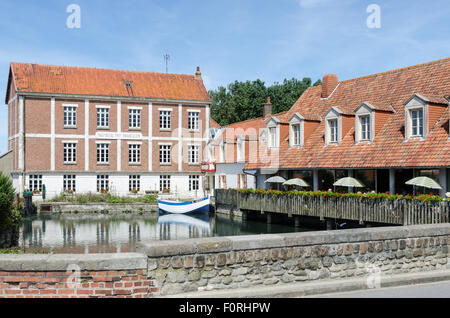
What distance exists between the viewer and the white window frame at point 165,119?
4591 centimetres

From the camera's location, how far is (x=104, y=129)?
44.0 meters

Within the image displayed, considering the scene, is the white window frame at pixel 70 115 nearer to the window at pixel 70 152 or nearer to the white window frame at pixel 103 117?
the window at pixel 70 152

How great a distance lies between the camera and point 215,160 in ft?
149

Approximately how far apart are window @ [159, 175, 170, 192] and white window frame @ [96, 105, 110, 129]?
6897mm

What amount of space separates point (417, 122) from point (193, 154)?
2843 centimetres

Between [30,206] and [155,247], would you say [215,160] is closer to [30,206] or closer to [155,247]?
[30,206]

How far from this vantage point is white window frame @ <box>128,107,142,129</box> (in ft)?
147

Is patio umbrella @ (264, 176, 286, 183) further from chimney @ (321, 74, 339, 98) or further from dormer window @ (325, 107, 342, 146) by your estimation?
chimney @ (321, 74, 339, 98)

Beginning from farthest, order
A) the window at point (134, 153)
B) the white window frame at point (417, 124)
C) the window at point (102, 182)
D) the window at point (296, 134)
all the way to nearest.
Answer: the window at point (134, 153), the window at point (102, 182), the window at point (296, 134), the white window frame at point (417, 124)

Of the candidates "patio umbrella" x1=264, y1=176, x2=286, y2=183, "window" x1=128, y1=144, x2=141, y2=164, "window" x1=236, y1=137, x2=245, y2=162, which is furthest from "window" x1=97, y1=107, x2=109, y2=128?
"patio umbrella" x1=264, y1=176, x2=286, y2=183

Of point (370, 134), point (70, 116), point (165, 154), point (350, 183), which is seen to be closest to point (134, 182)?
point (165, 154)

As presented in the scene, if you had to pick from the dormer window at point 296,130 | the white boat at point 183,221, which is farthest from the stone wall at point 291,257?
the white boat at point 183,221

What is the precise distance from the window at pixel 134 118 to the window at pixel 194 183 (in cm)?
711

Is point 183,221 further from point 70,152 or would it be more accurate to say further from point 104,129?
point 70,152
